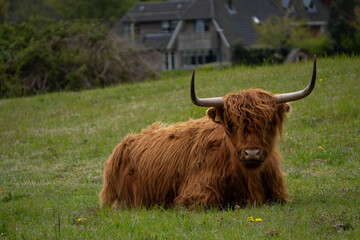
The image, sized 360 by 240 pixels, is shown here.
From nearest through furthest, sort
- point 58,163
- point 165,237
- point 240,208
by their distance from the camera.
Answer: point 165,237, point 240,208, point 58,163

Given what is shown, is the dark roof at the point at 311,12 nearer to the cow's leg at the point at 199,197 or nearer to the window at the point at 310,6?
the window at the point at 310,6

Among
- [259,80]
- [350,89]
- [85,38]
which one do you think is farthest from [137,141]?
[85,38]

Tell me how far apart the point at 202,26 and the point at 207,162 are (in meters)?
50.6

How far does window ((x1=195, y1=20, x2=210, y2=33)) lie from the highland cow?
49.1m

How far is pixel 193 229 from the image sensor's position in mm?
4953

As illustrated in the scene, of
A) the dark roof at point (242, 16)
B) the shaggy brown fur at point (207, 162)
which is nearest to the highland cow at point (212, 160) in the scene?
the shaggy brown fur at point (207, 162)

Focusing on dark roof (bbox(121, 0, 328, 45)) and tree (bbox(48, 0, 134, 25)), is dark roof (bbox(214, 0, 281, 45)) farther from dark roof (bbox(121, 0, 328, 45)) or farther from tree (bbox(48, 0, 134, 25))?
tree (bbox(48, 0, 134, 25))

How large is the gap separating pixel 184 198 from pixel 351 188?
2.11 metres

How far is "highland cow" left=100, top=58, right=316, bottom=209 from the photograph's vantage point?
18.8ft

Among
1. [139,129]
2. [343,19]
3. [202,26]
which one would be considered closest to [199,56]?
[202,26]

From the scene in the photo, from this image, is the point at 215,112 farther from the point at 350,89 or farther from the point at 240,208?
the point at 350,89

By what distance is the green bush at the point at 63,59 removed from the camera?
2259 cm

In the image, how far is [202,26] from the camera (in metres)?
55.7

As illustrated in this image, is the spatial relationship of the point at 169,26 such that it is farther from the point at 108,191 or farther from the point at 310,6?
the point at 108,191
